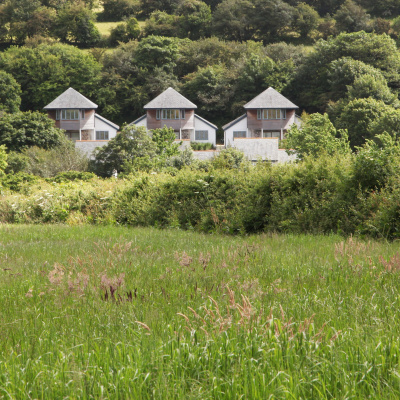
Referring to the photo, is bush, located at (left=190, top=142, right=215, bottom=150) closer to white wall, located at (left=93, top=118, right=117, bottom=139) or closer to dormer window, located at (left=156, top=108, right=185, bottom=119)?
dormer window, located at (left=156, top=108, right=185, bottom=119)

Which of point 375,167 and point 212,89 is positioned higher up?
point 212,89

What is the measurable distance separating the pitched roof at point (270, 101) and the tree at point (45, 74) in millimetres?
26902

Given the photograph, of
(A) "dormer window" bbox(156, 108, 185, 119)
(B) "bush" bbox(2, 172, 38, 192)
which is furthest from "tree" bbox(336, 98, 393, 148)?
(B) "bush" bbox(2, 172, 38, 192)

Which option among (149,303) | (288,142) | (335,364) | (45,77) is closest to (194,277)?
(149,303)

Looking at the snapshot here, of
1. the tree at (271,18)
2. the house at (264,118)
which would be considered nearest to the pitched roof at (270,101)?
the house at (264,118)

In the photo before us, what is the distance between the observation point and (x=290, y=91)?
267 feet

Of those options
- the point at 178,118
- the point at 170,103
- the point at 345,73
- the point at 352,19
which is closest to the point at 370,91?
the point at 345,73

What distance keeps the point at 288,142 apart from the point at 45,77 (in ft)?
164

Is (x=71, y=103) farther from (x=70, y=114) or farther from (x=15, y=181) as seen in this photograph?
(x=15, y=181)

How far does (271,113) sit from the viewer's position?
7406cm

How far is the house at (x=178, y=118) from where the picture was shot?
244ft

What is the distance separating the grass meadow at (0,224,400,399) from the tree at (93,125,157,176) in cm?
4063

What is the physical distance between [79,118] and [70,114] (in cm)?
156

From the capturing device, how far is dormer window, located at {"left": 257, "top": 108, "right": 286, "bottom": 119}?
73750 millimetres
